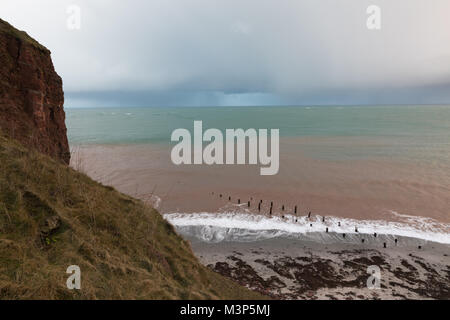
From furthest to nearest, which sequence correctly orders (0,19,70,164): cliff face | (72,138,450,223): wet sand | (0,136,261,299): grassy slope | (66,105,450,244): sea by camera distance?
(72,138,450,223): wet sand
(66,105,450,244): sea
(0,19,70,164): cliff face
(0,136,261,299): grassy slope

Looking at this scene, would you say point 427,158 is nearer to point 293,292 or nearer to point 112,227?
point 293,292

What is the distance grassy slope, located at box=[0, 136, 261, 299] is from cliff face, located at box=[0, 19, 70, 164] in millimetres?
6237

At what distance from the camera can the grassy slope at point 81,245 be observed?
478 centimetres

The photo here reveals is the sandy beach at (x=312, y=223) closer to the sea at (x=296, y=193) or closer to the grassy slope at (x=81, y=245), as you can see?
the sea at (x=296, y=193)

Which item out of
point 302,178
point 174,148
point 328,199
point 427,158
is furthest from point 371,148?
point 174,148

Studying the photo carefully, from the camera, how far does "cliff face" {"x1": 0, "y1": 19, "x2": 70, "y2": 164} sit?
43.6ft

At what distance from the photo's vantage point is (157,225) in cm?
955

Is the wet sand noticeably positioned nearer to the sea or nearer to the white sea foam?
the sea

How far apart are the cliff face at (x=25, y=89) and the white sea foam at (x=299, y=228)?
12234 millimetres

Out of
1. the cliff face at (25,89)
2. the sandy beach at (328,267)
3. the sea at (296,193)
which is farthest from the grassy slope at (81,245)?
the cliff face at (25,89)

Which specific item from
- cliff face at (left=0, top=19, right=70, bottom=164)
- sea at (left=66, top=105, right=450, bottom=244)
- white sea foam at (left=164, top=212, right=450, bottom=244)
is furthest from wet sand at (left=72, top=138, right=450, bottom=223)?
cliff face at (left=0, top=19, right=70, bottom=164)

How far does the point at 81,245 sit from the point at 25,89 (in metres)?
14.8

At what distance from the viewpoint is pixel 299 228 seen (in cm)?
2020

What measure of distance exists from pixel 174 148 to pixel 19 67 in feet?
139
